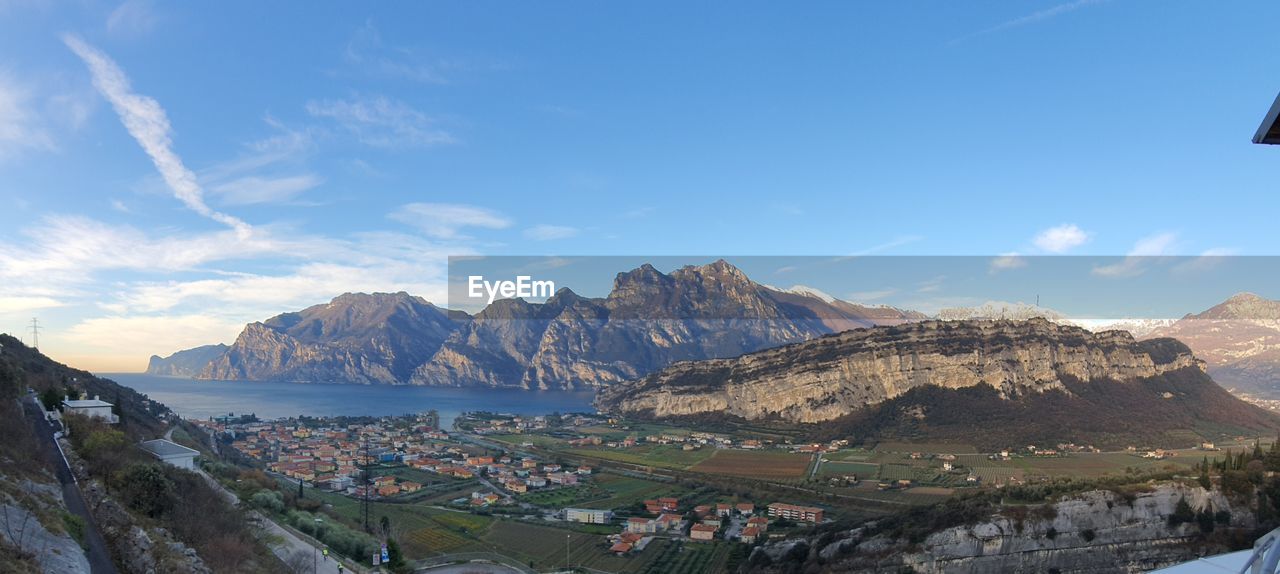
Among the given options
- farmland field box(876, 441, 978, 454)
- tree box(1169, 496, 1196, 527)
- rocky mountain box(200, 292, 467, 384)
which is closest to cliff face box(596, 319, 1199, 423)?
farmland field box(876, 441, 978, 454)

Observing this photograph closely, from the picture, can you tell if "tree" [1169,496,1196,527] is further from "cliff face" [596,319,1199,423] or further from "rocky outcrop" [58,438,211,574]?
"cliff face" [596,319,1199,423]

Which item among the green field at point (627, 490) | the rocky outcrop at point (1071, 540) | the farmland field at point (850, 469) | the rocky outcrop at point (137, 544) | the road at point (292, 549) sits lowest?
the farmland field at point (850, 469)

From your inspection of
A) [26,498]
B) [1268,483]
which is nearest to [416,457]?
[26,498]

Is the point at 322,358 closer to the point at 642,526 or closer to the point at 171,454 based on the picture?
the point at 642,526

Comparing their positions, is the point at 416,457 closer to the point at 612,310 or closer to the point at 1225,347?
the point at 612,310

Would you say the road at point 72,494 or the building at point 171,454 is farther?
the building at point 171,454

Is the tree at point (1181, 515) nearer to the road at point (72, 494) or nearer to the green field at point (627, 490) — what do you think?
the green field at point (627, 490)

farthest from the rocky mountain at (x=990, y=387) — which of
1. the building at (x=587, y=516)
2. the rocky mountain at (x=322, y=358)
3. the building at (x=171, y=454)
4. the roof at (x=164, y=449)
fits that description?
the rocky mountain at (x=322, y=358)
